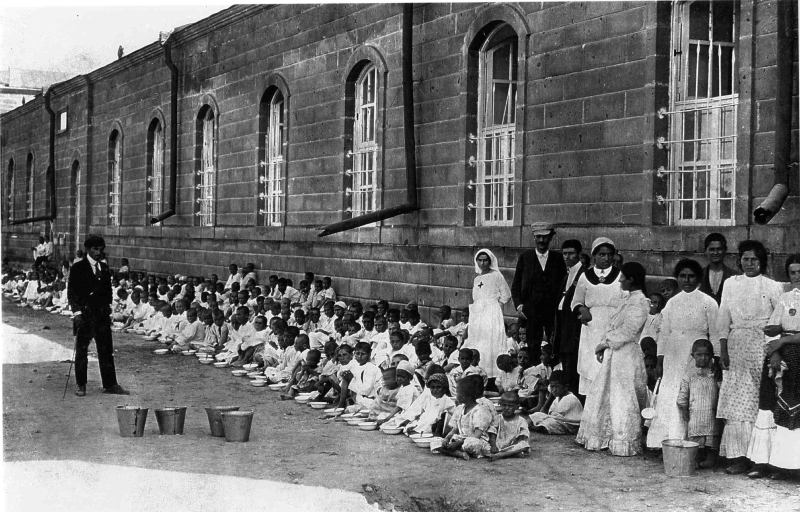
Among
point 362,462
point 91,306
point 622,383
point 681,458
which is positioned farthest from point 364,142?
point 681,458

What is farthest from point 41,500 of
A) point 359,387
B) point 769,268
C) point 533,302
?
point 769,268

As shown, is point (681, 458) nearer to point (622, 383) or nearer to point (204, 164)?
point (622, 383)

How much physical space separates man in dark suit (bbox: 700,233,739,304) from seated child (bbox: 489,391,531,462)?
6.26ft

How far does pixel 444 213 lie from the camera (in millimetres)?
13414

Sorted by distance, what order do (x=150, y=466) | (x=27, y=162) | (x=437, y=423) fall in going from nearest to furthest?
(x=150, y=466) < (x=437, y=423) < (x=27, y=162)

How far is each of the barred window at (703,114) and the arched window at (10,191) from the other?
3181 cm

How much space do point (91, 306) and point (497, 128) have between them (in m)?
5.62

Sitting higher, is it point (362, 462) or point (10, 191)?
point (10, 191)

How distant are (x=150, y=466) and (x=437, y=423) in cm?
237

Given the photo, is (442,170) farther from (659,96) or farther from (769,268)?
(769,268)

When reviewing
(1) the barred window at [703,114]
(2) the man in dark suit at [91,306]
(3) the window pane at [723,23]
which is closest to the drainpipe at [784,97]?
(1) the barred window at [703,114]

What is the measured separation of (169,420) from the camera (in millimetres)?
8438

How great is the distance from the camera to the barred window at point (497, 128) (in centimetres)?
1261

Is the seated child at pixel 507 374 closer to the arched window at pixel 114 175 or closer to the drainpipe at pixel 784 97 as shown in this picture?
the drainpipe at pixel 784 97
